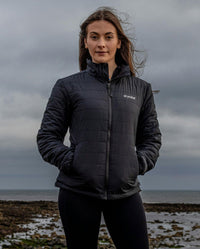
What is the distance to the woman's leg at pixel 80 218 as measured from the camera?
2744mm

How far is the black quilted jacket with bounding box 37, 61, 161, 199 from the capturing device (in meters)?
2.71

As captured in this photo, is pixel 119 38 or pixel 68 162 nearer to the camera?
pixel 68 162

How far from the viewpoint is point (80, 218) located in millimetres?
2768

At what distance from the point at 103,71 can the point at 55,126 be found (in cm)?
63

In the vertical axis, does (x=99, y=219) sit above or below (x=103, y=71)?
below

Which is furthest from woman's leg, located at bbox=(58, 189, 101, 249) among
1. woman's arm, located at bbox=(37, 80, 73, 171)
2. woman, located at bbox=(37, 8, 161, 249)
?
woman's arm, located at bbox=(37, 80, 73, 171)

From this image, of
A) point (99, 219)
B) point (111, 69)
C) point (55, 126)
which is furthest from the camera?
point (111, 69)

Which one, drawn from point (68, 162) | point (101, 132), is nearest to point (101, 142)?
point (101, 132)

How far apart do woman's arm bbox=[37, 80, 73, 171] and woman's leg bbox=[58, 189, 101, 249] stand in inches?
12.0

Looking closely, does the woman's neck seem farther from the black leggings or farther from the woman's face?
the black leggings

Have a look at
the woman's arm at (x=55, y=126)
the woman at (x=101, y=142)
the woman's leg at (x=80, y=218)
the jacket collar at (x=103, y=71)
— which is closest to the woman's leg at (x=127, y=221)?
the woman at (x=101, y=142)

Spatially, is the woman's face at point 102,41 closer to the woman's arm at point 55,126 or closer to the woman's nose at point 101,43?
the woman's nose at point 101,43

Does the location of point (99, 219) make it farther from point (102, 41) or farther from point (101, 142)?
point (102, 41)

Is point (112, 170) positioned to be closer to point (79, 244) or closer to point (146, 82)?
point (79, 244)
